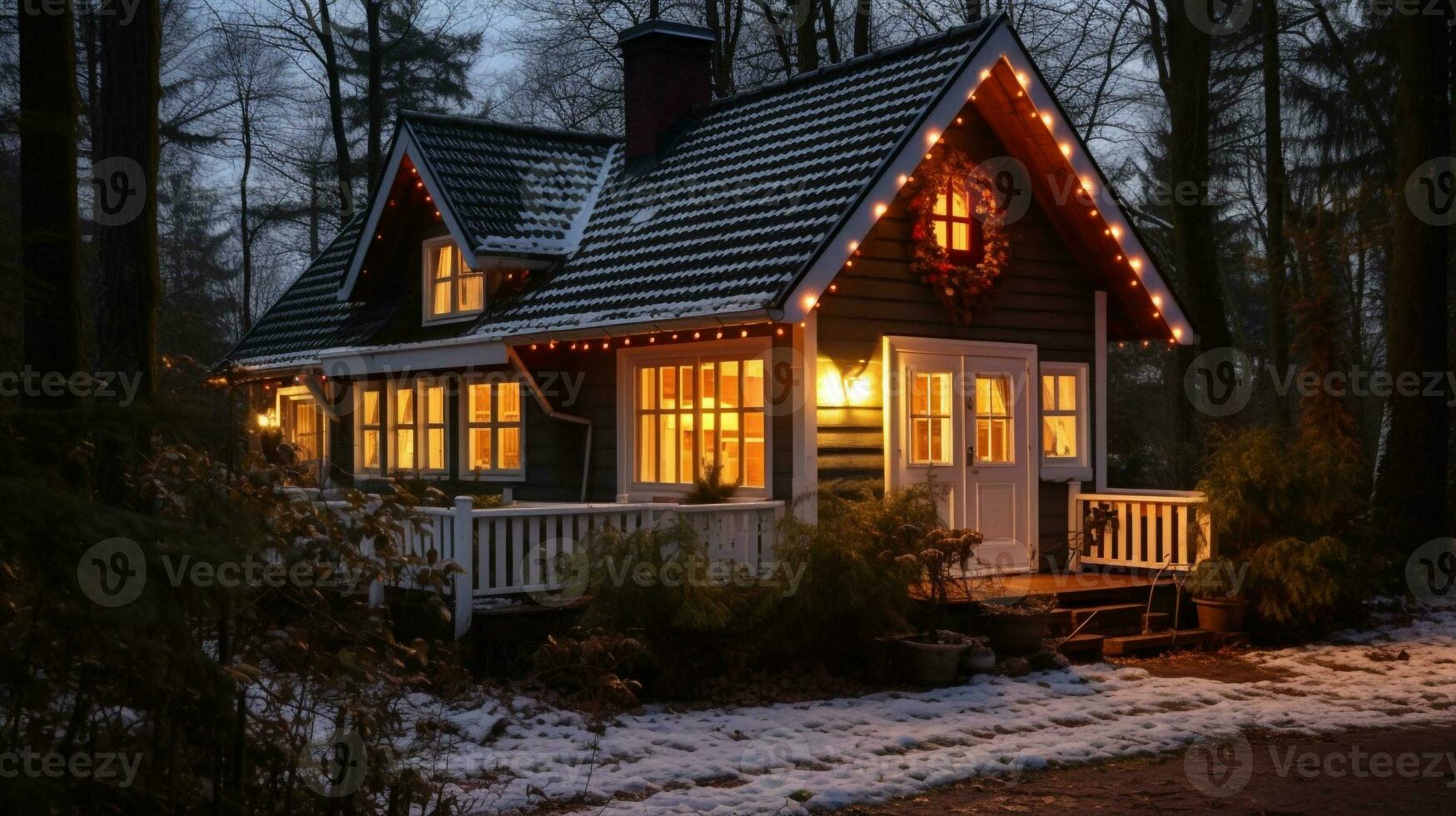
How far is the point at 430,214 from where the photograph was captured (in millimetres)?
17047

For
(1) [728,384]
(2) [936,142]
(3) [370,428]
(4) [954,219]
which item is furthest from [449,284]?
(2) [936,142]

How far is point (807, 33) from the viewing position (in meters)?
24.5

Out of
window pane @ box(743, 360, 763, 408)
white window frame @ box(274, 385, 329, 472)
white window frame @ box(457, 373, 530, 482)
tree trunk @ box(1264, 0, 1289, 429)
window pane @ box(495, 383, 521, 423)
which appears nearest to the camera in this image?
window pane @ box(743, 360, 763, 408)

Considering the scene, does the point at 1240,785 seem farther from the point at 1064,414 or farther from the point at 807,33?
the point at 807,33

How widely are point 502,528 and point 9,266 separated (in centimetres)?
691

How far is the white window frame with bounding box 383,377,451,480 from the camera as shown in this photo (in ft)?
54.4

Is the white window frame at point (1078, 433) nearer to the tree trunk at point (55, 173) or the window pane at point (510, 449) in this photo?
the window pane at point (510, 449)

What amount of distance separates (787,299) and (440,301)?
648cm

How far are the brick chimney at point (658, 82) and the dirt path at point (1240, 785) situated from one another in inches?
400

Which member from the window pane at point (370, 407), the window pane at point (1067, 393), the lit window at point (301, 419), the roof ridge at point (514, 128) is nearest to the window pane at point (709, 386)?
the window pane at point (1067, 393)

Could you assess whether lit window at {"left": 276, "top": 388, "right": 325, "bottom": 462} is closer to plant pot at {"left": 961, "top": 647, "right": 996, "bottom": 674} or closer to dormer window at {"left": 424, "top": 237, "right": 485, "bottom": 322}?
dormer window at {"left": 424, "top": 237, "right": 485, "bottom": 322}

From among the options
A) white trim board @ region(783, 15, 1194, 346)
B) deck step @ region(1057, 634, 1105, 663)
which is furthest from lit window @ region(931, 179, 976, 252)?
deck step @ region(1057, 634, 1105, 663)

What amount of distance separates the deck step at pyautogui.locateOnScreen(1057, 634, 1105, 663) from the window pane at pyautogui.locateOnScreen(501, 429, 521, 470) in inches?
255

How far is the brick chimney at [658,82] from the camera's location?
54.7 feet
